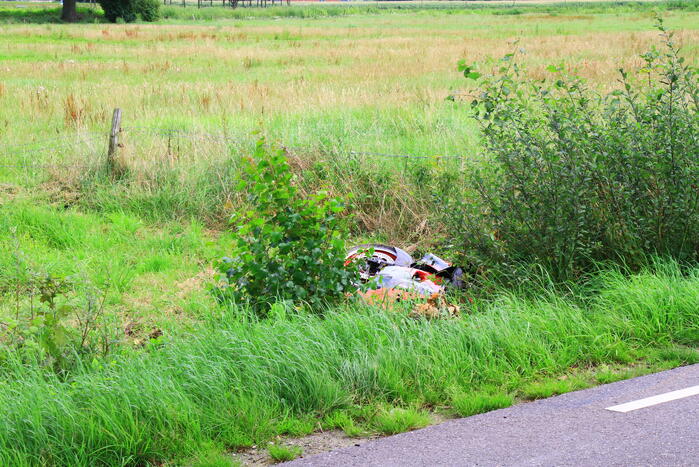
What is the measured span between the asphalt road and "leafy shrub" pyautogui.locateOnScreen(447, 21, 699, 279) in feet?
7.53

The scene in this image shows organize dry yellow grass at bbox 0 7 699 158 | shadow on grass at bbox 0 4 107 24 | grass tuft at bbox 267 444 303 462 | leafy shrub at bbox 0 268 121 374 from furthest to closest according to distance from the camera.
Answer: shadow on grass at bbox 0 4 107 24 < dry yellow grass at bbox 0 7 699 158 < leafy shrub at bbox 0 268 121 374 < grass tuft at bbox 267 444 303 462

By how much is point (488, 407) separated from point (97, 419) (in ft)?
7.73

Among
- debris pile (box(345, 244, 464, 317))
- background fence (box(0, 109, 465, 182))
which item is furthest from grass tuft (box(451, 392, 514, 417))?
background fence (box(0, 109, 465, 182))

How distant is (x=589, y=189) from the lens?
704 centimetres

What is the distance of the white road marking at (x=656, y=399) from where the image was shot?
4664 millimetres

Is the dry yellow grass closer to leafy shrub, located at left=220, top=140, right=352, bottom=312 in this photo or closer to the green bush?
leafy shrub, located at left=220, top=140, right=352, bottom=312

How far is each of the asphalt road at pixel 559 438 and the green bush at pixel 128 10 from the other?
66570 millimetres

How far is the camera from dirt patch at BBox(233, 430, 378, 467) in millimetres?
4199

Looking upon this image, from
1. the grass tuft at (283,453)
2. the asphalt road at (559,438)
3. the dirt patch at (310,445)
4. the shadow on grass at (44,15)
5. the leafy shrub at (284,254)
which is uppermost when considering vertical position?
the shadow on grass at (44,15)

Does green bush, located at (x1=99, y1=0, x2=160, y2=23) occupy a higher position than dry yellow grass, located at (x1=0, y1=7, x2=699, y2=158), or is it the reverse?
green bush, located at (x1=99, y1=0, x2=160, y2=23)

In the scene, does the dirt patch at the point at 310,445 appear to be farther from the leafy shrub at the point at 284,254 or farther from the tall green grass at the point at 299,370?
the leafy shrub at the point at 284,254

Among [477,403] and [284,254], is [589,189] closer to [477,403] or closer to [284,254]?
[284,254]

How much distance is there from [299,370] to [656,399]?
88.8 inches

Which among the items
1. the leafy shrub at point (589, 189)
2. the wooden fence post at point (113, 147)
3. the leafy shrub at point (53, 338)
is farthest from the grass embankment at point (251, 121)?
the leafy shrub at point (53, 338)
